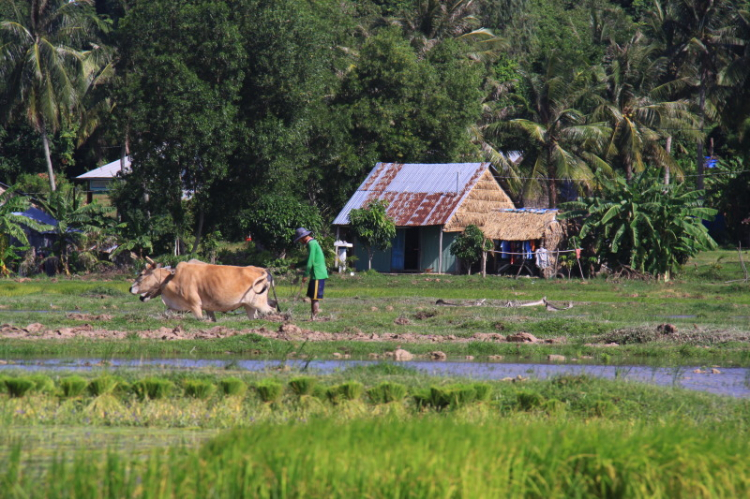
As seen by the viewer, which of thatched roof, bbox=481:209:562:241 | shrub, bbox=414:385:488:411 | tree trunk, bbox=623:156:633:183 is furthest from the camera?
tree trunk, bbox=623:156:633:183

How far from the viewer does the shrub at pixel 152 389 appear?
7.98 meters

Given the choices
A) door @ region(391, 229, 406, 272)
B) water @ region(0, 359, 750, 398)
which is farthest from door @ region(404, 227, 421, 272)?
water @ region(0, 359, 750, 398)

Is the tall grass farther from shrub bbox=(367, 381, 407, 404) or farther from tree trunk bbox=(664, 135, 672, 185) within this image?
tree trunk bbox=(664, 135, 672, 185)

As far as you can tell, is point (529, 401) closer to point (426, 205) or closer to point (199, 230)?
point (199, 230)

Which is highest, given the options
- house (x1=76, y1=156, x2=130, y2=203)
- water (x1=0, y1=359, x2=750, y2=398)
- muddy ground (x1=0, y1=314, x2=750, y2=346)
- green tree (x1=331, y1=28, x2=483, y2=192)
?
green tree (x1=331, y1=28, x2=483, y2=192)

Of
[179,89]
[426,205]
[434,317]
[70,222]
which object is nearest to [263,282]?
[434,317]

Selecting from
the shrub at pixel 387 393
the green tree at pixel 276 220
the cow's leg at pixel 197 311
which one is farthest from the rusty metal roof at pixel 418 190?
the shrub at pixel 387 393

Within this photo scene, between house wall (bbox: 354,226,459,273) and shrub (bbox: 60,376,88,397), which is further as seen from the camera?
house wall (bbox: 354,226,459,273)

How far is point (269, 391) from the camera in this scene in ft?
26.1

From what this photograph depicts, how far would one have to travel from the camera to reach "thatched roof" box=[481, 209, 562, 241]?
33.1m

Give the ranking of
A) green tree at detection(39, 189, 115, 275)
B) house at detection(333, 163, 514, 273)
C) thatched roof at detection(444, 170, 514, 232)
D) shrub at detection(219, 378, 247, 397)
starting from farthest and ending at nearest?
1. house at detection(333, 163, 514, 273)
2. thatched roof at detection(444, 170, 514, 232)
3. green tree at detection(39, 189, 115, 275)
4. shrub at detection(219, 378, 247, 397)

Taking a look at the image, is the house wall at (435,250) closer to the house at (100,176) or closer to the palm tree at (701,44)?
the palm tree at (701,44)

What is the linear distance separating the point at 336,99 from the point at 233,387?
108 feet

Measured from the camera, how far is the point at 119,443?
6086 mm
